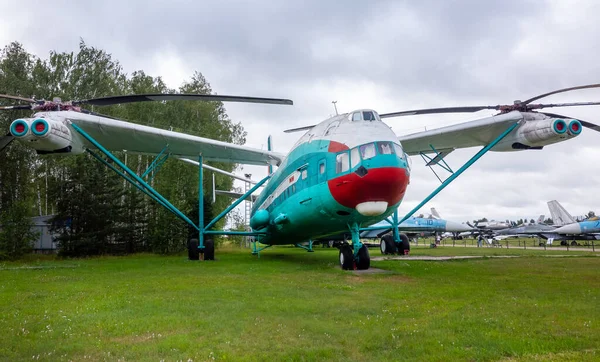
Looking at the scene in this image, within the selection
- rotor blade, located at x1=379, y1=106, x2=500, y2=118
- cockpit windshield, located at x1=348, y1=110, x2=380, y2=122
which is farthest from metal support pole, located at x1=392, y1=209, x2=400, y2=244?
cockpit windshield, located at x1=348, y1=110, x2=380, y2=122

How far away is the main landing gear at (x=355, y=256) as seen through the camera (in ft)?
39.1

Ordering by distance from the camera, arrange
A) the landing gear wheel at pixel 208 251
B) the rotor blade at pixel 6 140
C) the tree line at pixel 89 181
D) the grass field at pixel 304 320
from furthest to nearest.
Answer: the tree line at pixel 89 181 → the landing gear wheel at pixel 208 251 → the rotor blade at pixel 6 140 → the grass field at pixel 304 320

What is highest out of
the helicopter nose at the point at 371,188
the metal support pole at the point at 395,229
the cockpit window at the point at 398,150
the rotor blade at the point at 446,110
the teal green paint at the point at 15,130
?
the rotor blade at the point at 446,110

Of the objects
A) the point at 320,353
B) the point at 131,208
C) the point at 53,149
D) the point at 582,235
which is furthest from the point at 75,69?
the point at 582,235

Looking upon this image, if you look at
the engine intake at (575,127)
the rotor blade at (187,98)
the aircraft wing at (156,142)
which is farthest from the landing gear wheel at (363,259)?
the aircraft wing at (156,142)

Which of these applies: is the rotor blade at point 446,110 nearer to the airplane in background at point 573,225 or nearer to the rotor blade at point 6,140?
the rotor blade at point 6,140

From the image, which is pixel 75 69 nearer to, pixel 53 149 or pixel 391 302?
pixel 53 149

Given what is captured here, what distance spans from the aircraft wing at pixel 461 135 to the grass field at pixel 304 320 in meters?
6.98

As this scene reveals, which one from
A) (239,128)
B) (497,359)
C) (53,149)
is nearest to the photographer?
(497,359)

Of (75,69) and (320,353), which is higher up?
(75,69)

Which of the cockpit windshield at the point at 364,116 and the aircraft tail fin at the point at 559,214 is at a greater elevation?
the cockpit windshield at the point at 364,116

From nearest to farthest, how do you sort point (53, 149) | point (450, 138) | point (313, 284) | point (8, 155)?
1. point (313, 284)
2. point (53, 149)
3. point (450, 138)
4. point (8, 155)

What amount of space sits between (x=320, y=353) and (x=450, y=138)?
14.4 meters

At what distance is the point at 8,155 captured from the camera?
24219mm
